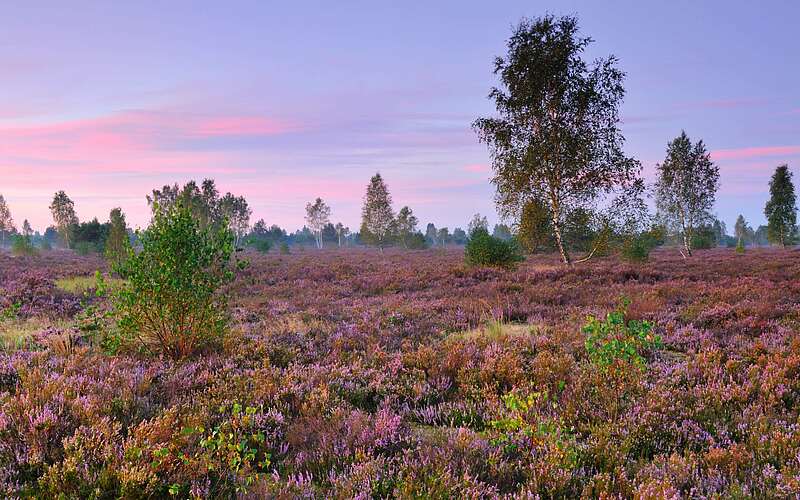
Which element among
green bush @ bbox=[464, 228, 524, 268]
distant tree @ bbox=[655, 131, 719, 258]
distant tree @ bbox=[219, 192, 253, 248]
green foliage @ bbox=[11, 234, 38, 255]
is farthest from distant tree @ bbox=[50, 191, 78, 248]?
distant tree @ bbox=[655, 131, 719, 258]

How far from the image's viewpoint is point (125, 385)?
5.27 metres

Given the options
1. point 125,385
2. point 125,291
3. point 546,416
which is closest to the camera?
point 546,416

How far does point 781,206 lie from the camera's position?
53.0m

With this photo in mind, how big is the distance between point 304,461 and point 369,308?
906cm

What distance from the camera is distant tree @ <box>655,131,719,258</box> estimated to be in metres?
40.4

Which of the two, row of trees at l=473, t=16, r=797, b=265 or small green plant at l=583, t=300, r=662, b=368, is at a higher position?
row of trees at l=473, t=16, r=797, b=265

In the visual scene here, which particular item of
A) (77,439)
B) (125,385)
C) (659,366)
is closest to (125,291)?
(125,385)

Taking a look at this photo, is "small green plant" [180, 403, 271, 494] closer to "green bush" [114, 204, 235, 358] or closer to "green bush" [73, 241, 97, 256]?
"green bush" [114, 204, 235, 358]

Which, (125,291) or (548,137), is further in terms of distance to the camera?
(548,137)

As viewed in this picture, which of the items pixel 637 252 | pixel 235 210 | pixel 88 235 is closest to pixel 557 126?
pixel 637 252

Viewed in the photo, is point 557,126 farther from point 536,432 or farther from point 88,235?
point 88,235

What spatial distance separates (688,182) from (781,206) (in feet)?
78.4

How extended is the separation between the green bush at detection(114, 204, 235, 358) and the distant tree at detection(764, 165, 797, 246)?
228 feet

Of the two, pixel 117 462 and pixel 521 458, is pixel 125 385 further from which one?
pixel 521 458
